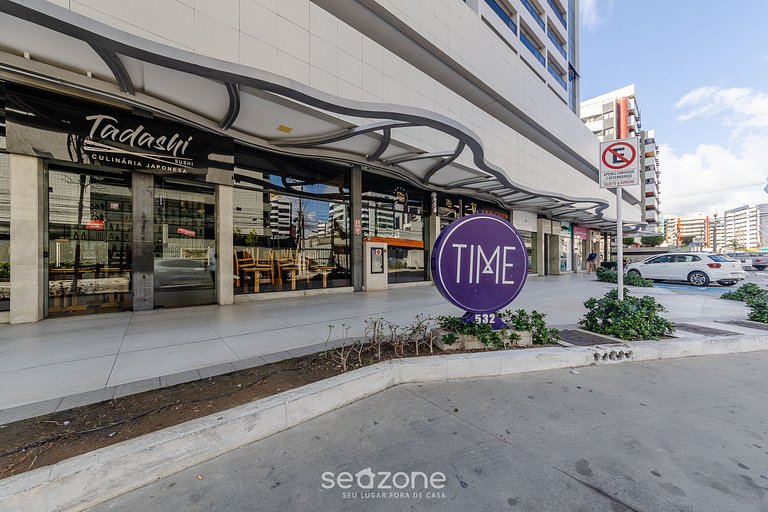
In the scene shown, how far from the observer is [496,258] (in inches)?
188

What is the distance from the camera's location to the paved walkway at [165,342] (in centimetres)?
330

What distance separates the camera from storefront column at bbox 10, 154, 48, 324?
6098mm

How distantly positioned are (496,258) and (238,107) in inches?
235

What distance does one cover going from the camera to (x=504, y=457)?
240 centimetres

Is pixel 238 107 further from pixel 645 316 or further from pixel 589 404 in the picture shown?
pixel 645 316

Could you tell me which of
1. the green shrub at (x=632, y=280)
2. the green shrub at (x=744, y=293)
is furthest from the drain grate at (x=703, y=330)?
the green shrub at (x=632, y=280)

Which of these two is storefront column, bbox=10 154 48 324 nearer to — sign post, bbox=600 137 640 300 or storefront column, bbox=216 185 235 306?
storefront column, bbox=216 185 235 306

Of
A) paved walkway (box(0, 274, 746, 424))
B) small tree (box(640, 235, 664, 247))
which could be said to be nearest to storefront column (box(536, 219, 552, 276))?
paved walkway (box(0, 274, 746, 424))

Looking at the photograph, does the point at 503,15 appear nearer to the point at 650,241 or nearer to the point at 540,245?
the point at 540,245

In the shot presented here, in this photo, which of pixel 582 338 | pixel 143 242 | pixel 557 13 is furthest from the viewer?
pixel 557 13

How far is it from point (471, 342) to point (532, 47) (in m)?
29.0

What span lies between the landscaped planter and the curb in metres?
0.26

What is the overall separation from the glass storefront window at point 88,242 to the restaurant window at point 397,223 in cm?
720
